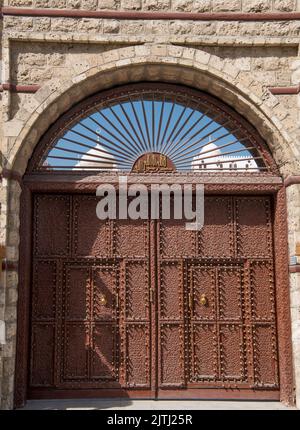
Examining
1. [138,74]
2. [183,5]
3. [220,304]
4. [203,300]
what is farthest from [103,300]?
[183,5]

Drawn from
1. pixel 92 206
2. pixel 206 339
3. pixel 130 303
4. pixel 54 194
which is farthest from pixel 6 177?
pixel 206 339

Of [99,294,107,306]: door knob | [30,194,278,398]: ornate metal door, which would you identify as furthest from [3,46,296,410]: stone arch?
[99,294,107,306]: door knob

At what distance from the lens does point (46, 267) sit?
5633mm

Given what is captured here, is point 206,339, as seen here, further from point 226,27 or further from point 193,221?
point 226,27

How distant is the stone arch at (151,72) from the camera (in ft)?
17.8

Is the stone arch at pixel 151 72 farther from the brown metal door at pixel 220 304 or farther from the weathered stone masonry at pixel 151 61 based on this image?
the brown metal door at pixel 220 304

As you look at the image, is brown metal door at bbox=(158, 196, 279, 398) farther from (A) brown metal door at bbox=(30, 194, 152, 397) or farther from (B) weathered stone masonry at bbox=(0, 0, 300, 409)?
(B) weathered stone masonry at bbox=(0, 0, 300, 409)

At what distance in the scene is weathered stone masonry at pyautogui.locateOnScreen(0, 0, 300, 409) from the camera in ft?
17.7

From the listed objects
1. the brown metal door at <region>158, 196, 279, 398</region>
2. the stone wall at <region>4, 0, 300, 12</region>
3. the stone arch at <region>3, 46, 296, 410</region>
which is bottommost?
the brown metal door at <region>158, 196, 279, 398</region>

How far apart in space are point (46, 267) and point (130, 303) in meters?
1.06

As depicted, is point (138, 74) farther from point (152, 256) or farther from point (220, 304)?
point (220, 304)

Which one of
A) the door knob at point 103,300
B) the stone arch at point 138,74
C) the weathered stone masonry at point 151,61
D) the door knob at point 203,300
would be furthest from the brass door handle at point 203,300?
the stone arch at point 138,74

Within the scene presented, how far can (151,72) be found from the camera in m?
5.68

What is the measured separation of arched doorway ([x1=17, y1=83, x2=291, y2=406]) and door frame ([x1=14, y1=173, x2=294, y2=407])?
0.05 ft
